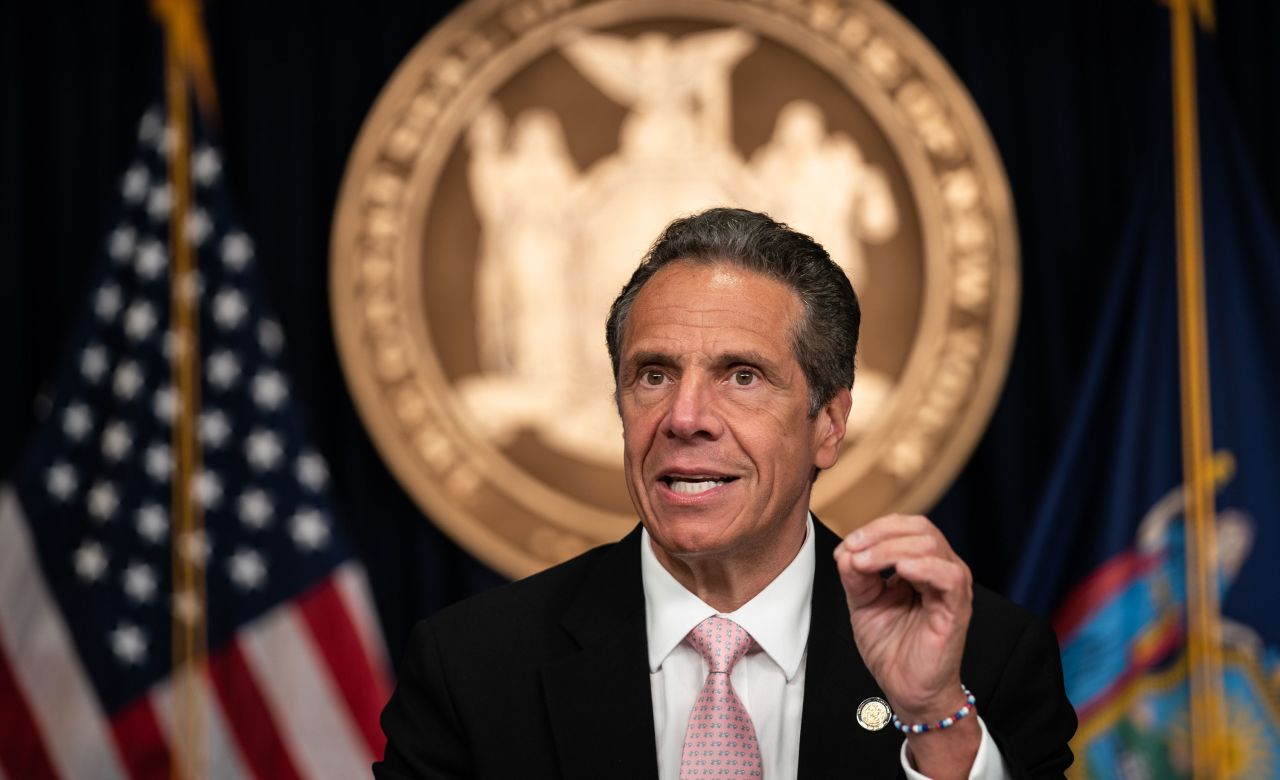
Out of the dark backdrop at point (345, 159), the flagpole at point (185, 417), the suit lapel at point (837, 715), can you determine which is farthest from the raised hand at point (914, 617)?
the flagpole at point (185, 417)

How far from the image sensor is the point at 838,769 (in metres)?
2.15

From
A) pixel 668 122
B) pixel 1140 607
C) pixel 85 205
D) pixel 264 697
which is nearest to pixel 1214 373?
pixel 1140 607

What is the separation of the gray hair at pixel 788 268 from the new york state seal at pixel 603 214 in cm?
215

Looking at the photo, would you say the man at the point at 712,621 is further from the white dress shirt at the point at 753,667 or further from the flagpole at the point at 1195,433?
the flagpole at the point at 1195,433

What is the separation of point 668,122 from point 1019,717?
2665 millimetres

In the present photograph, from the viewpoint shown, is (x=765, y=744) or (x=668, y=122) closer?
(x=765, y=744)

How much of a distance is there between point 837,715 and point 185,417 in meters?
2.62

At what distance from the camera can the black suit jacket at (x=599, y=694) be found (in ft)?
7.14

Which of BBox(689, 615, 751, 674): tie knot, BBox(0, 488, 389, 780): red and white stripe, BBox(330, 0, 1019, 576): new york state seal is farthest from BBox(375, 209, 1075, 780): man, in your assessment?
BBox(330, 0, 1019, 576): new york state seal

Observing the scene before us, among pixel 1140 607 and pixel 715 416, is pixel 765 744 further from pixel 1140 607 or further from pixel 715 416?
pixel 1140 607

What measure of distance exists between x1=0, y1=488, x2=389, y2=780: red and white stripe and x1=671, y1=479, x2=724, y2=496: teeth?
7.42 ft

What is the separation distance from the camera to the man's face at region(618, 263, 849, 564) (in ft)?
7.15

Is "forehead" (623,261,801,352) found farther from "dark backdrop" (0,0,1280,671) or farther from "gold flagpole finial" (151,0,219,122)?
"gold flagpole finial" (151,0,219,122)

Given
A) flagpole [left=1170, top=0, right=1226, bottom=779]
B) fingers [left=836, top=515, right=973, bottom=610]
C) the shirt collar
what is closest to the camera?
fingers [left=836, top=515, right=973, bottom=610]
